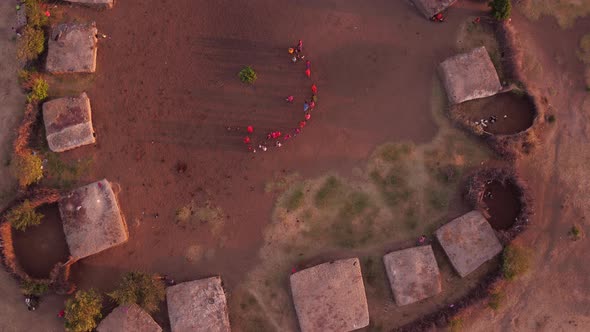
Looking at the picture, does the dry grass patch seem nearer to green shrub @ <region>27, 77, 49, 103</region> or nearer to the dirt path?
the dirt path

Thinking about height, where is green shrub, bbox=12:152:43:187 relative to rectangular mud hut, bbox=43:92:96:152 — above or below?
below

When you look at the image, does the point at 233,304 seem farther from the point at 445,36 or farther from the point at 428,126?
the point at 445,36

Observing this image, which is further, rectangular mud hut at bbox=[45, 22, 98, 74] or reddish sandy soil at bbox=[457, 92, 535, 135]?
reddish sandy soil at bbox=[457, 92, 535, 135]

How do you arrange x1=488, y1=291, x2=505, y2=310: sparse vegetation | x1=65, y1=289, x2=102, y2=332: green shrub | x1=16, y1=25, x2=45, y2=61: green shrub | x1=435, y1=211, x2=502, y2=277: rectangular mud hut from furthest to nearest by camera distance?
x1=16, y1=25, x2=45, y2=61: green shrub, x1=435, y1=211, x2=502, y2=277: rectangular mud hut, x1=488, y1=291, x2=505, y2=310: sparse vegetation, x1=65, y1=289, x2=102, y2=332: green shrub

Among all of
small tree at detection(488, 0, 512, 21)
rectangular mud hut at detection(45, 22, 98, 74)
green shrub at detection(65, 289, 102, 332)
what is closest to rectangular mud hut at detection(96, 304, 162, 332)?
green shrub at detection(65, 289, 102, 332)

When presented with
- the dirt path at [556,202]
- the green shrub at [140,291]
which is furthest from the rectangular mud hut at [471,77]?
the green shrub at [140,291]

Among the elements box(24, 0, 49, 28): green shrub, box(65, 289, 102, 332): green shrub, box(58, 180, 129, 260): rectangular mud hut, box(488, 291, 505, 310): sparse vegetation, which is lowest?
box(65, 289, 102, 332): green shrub

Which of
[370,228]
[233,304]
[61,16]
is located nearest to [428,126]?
[370,228]
